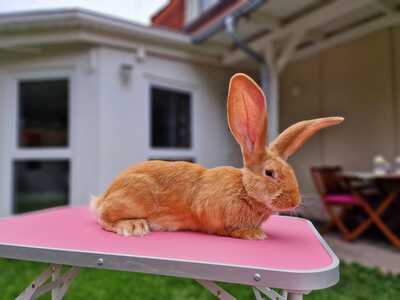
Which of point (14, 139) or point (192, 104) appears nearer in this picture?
point (14, 139)

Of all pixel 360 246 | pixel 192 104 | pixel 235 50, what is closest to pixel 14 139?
pixel 192 104

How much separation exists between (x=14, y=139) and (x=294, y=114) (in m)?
3.76

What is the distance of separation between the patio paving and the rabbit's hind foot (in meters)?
2.36

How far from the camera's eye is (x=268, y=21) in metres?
3.49

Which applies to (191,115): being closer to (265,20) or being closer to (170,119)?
(170,119)

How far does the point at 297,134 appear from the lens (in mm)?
759

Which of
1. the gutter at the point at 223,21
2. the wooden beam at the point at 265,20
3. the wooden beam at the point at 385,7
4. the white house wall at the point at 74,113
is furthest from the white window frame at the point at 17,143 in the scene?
the wooden beam at the point at 385,7

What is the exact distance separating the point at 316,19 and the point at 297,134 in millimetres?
3002

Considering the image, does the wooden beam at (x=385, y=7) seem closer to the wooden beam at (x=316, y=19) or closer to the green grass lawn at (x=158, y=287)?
the wooden beam at (x=316, y=19)

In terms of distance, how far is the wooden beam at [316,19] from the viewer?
117 inches

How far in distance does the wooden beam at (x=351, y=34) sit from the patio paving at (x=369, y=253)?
2588 mm

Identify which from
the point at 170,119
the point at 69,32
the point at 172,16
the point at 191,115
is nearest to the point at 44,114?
the point at 69,32

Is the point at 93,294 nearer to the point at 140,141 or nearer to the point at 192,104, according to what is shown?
the point at 140,141

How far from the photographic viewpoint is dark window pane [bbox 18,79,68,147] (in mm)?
3516
